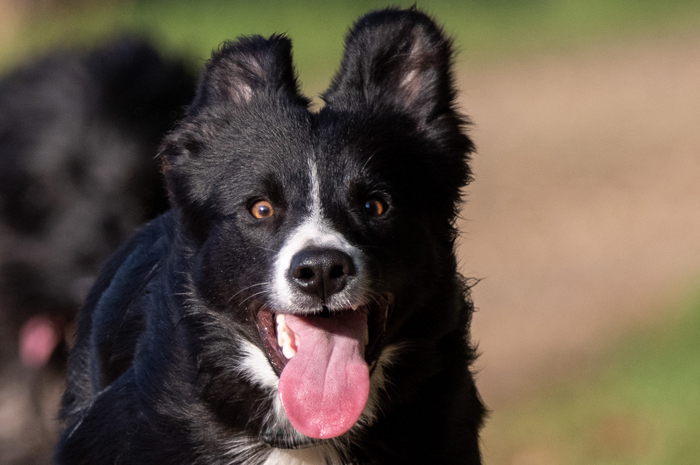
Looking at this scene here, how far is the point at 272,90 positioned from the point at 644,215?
692 cm

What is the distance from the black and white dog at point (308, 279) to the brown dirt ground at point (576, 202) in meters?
0.86

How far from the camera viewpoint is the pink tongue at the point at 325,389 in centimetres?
347

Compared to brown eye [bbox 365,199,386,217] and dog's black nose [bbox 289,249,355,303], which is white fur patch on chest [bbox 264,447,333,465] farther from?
brown eye [bbox 365,199,386,217]

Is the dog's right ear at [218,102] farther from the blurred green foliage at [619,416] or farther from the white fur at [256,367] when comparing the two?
the blurred green foliage at [619,416]

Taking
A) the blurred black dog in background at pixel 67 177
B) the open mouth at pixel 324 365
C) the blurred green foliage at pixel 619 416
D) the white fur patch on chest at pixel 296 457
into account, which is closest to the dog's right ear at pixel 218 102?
the open mouth at pixel 324 365

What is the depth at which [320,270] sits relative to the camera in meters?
3.37

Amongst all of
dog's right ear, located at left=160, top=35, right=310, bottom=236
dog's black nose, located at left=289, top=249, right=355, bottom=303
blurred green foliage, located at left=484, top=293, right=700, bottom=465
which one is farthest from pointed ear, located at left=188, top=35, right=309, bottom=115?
blurred green foliage, located at left=484, top=293, right=700, bottom=465

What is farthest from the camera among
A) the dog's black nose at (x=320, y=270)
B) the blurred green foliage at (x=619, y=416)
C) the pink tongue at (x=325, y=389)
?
the blurred green foliage at (x=619, y=416)

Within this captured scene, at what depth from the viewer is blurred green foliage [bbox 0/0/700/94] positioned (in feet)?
49.2

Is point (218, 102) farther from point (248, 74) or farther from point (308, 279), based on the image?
point (308, 279)

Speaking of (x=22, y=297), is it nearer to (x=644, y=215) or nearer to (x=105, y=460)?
(x=105, y=460)

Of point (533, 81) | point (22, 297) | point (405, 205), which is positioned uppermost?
point (533, 81)

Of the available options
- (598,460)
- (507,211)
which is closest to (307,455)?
(598,460)

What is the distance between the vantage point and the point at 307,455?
3828 mm
